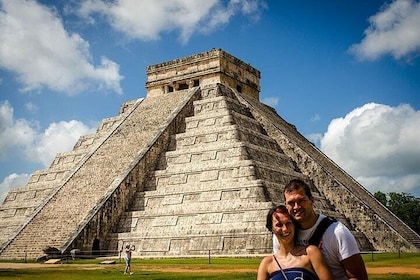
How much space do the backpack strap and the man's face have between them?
98 millimetres

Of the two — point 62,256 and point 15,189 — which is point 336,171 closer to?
point 62,256

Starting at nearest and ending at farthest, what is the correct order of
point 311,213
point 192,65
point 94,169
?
point 311,213 < point 94,169 < point 192,65

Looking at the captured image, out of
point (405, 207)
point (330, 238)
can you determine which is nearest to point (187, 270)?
point (330, 238)

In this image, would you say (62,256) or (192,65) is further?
A: (192,65)

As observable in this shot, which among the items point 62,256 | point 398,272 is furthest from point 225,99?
point 398,272

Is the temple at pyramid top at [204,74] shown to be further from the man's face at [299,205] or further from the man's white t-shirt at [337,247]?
the man's white t-shirt at [337,247]

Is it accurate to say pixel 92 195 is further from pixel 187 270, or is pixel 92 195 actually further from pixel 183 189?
pixel 187 270

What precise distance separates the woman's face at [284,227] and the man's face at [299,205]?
0.07 meters

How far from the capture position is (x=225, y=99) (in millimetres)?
25531

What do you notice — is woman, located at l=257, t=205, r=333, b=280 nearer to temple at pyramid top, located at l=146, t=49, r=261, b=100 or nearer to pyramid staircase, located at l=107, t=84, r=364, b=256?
pyramid staircase, located at l=107, t=84, r=364, b=256

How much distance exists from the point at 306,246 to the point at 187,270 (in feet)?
34.9

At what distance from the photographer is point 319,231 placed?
3.26 meters

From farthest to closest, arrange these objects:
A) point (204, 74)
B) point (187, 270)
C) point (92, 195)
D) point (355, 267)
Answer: point (204, 74) < point (92, 195) < point (187, 270) < point (355, 267)

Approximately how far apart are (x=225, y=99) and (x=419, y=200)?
1085 inches
